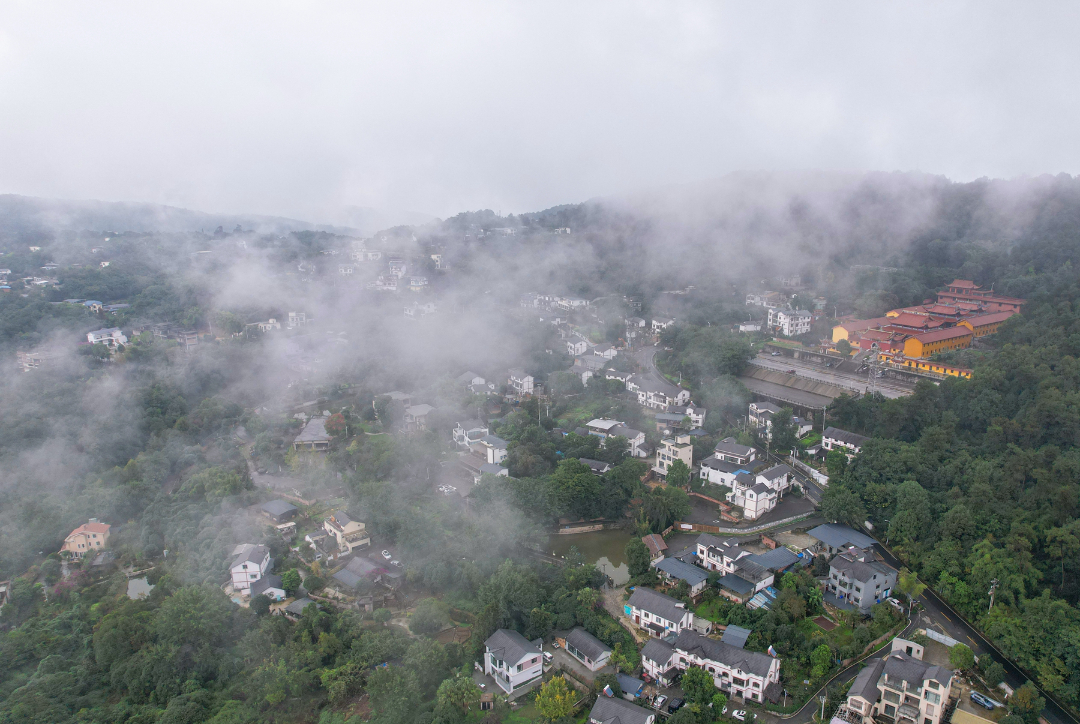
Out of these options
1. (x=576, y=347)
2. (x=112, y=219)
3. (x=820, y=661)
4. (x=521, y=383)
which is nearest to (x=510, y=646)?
(x=820, y=661)

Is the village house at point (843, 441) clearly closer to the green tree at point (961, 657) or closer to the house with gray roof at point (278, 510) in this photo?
the green tree at point (961, 657)

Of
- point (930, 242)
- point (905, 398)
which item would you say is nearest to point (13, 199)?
point (905, 398)

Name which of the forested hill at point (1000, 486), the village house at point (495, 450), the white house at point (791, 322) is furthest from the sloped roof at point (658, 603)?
the white house at point (791, 322)

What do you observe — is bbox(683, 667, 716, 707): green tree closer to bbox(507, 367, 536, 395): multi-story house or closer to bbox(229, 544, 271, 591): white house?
bbox(229, 544, 271, 591): white house

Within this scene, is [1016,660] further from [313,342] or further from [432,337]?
[313,342]

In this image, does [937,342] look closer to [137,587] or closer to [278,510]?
[278,510]

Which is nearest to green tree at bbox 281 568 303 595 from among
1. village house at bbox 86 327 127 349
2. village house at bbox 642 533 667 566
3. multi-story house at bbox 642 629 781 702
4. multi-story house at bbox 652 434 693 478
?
multi-story house at bbox 642 629 781 702
